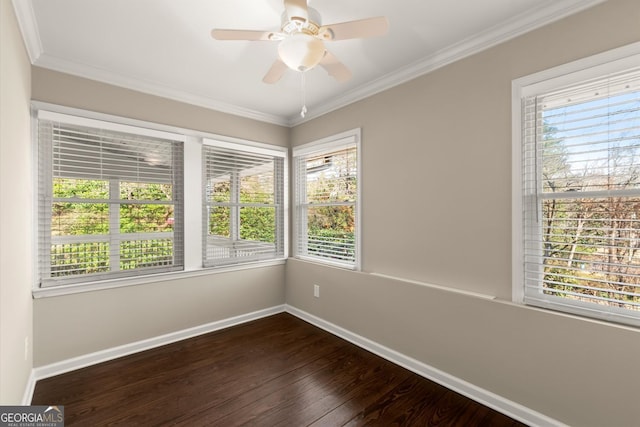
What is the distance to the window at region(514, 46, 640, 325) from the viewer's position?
163 centimetres

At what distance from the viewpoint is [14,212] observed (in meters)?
1.73

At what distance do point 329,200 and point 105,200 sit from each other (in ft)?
7.30

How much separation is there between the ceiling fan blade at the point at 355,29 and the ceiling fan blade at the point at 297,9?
0.42 ft

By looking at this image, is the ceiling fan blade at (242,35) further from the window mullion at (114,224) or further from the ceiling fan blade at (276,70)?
the window mullion at (114,224)

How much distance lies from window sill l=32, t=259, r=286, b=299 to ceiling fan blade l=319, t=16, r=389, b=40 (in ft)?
8.69

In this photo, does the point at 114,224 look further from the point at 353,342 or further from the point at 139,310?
the point at 353,342

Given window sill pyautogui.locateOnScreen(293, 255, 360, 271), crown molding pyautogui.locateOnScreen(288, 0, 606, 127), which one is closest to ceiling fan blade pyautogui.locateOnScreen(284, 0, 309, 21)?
crown molding pyautogui.locateOnScreen(288, 0, 606, 127)

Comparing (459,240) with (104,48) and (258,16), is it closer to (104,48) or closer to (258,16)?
(258,16)

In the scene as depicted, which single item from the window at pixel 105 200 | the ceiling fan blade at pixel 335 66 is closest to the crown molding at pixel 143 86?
the window at pixel 105 200

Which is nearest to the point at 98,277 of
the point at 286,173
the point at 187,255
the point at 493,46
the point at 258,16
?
the point at 187,255

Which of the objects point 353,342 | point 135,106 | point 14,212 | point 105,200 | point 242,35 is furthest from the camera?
point 353,342

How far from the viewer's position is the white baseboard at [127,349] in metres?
2.37

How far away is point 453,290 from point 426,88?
65.9 inches

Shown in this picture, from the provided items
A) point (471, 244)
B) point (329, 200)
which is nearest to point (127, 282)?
point (329, 200)
